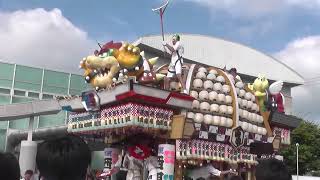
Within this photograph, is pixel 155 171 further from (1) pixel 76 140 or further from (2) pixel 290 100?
(2) pixel 290 100

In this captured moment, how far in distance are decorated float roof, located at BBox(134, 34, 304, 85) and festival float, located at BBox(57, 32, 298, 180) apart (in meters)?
32.5

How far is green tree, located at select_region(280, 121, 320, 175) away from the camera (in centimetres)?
4131

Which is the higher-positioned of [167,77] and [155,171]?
[167,77]

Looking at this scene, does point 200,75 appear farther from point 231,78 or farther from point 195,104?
point 231,78

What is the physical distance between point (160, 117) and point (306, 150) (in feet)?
104

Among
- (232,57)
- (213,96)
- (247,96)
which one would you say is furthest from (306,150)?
(213,96)

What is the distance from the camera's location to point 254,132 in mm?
15852

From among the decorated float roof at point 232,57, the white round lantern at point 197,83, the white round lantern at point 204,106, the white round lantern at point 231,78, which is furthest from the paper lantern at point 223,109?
the decorated float roof at point 232,57

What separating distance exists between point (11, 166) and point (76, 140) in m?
0.48

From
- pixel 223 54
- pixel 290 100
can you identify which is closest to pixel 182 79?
pixel 223 54

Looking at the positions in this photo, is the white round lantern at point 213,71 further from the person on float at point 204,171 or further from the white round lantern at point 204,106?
the person on float at point 204,171

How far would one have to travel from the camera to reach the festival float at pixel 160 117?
12953 mm

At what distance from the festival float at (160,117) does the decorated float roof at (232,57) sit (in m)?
32.5

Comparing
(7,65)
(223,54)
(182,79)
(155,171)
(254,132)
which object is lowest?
(155,171)
